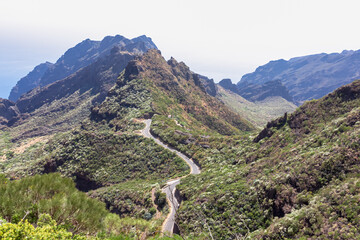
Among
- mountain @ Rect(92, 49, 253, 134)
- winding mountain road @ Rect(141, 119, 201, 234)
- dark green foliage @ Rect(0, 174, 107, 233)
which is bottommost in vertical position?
winding mountain road @ Rect(141, 119, 201, 234)

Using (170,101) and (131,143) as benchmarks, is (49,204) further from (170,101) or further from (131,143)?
(170,101)

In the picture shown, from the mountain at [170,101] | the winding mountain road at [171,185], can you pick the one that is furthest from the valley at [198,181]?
the mountain at [170,101]

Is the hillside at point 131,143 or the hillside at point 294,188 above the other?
the hillside at point 131,143

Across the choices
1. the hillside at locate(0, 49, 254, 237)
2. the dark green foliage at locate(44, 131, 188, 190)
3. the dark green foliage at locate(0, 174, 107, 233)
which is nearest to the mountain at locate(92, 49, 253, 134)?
the hillside at locate(0, 49, 254, 237)

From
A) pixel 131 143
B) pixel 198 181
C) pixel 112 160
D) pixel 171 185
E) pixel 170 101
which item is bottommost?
pixel 198 181

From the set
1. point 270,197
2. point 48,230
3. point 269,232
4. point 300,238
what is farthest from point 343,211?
point 48,230

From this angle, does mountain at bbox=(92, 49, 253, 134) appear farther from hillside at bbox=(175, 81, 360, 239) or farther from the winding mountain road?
hillside at bbox=(175, 81, 360, 239)

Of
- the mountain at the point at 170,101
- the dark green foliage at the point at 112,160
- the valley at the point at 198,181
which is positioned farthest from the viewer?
the mountain at the point at 170,101

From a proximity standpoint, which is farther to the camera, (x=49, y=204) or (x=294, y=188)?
(x=294, y=188)

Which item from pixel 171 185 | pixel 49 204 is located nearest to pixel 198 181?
pixel 171 185

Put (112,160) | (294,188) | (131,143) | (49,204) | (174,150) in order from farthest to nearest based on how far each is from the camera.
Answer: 1. (131,143)
2. (174,150)
3. (112,160)
4. (294,188)
5. (49,204)

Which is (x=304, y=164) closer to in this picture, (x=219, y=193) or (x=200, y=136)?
(x=219, y=193)

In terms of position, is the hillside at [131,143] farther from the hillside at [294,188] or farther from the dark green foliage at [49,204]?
the hillside at [294,188]

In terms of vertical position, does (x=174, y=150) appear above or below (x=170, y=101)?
below
